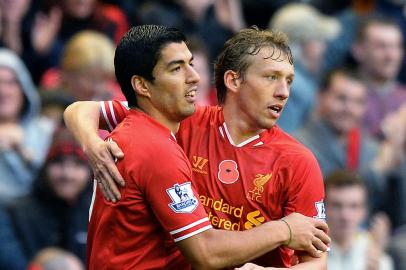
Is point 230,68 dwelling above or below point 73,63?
above

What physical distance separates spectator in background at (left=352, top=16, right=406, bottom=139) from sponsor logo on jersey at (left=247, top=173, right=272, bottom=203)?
4916mm

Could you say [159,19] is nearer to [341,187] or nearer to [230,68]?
[341,187]

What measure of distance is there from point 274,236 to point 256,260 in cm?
27

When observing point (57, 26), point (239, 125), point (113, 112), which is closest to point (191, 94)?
point (239, 125)

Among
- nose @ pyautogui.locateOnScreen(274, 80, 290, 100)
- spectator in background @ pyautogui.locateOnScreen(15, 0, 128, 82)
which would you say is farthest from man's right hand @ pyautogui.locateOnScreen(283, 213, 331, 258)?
spectator in background @ pyautogui.locateOnScreen(15, 0, 128, 82)

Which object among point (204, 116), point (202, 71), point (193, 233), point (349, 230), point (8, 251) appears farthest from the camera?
point (202, 71)

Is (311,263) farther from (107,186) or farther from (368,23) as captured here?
(368,23)

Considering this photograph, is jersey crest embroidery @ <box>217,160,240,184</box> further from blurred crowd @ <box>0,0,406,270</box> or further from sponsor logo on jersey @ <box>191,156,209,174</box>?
blurred crowd @ <box>0,0,406,270</box>

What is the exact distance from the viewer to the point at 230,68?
6.33 metres

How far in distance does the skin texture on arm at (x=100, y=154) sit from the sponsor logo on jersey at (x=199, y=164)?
402mm

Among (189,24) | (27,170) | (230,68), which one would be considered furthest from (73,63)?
(230,68)

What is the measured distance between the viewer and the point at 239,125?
6289 millimetres

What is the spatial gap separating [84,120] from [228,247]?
1.01 metres

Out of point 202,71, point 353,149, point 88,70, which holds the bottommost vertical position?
point 353,149
